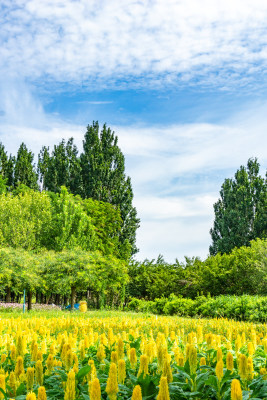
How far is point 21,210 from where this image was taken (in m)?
29.2

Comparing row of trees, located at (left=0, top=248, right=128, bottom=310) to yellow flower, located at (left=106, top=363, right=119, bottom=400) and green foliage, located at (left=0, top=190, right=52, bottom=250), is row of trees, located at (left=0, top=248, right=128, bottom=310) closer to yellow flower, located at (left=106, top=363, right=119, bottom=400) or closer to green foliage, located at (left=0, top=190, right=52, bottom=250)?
green foliage, located at (left=0, top=190, right=52, bottom=250)

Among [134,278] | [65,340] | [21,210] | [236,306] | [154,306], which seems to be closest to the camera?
[65,340]

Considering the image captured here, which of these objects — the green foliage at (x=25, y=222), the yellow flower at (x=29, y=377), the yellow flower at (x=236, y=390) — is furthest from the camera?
the green foliage at (x=25, y=222)

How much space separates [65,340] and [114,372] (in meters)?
1.82

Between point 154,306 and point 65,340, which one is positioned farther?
point 154,306

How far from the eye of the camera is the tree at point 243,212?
33.2m

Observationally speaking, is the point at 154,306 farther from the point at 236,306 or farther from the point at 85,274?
the point at 236,306

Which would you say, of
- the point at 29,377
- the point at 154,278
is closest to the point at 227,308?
the point at 29,377

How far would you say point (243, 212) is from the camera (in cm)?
3378

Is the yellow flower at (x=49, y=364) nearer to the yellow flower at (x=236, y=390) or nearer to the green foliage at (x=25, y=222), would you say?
the yellow flower at (x=236, y=390)

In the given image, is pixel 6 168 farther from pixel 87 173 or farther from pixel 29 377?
pixel 29 377

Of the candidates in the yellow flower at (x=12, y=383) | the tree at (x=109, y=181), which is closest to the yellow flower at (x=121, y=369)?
the yellow flower at (x=12, y=383)

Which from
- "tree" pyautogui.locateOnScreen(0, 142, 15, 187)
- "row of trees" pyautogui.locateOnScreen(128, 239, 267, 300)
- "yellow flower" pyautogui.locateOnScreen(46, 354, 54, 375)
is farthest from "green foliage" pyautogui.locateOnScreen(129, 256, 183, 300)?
"yellow flower" pyautogui.locateOnScreen(46, 354, 54, 375)

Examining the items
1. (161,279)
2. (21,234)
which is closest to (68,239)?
(21,234)
